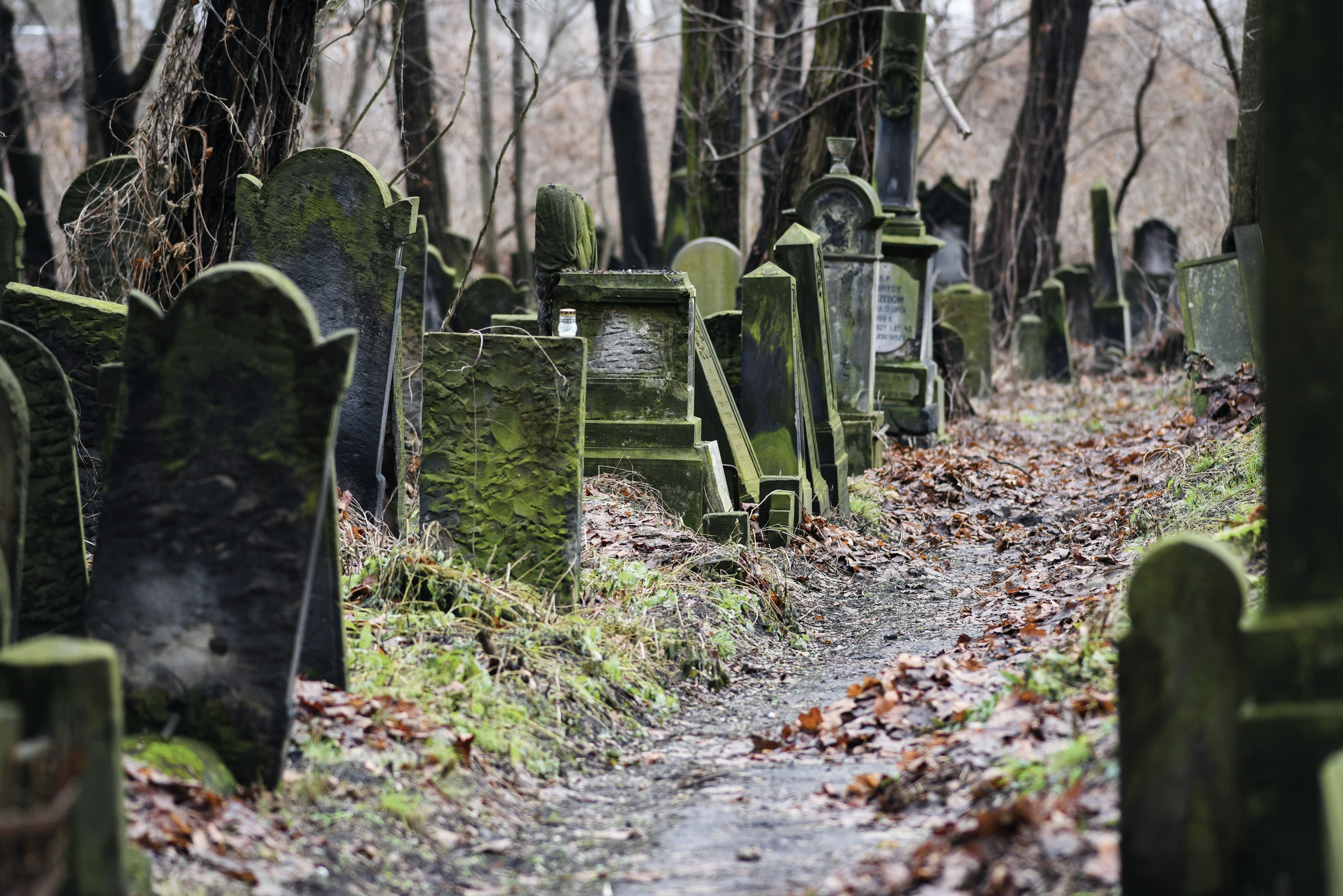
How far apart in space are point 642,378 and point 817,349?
2.07m

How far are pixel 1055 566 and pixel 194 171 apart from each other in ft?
18.7

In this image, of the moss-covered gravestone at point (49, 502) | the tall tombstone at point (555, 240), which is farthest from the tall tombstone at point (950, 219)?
the moss-covered gravestone at point (49, 502)

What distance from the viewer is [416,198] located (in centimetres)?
718

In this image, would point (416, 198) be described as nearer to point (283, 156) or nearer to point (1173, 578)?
point (283, 156)

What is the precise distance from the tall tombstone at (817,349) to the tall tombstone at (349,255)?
3.36 m

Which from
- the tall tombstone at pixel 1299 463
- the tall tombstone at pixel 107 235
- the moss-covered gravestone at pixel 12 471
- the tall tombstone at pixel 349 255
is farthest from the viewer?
the tall tombstone at pixel 107 235

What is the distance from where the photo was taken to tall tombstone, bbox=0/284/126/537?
6016mm

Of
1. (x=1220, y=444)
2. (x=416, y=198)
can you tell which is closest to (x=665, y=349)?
(x=416, y=198)

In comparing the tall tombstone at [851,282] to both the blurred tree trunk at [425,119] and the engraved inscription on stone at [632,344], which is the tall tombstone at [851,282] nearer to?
the engraved inscription on stone at [632,344]

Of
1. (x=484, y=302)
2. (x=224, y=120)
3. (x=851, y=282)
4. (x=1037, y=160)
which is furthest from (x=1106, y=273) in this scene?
(x=224, y=120)

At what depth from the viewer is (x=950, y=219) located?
21.9m

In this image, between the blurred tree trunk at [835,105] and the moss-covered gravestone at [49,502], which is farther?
the blurred tree trunk at [835,105]

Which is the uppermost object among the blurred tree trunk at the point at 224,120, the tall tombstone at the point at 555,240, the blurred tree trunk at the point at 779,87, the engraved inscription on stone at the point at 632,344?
the blurred tree trunk at the point at 779,87

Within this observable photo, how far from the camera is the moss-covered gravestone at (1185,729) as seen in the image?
9.73 ft
